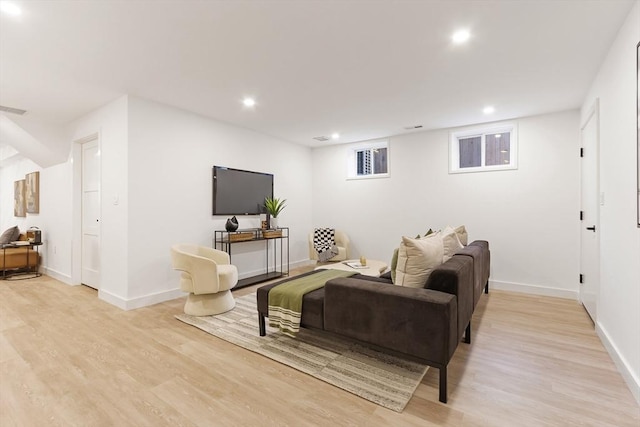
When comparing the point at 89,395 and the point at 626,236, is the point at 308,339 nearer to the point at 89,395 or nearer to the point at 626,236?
the point at 89,395

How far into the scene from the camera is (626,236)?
6.68ft

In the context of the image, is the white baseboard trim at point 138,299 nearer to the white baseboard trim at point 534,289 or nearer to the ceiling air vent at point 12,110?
the ceiling air vent at point 12,110

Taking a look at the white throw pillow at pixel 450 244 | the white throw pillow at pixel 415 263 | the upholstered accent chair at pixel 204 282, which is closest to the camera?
the white throw pillow at pixel 415 263

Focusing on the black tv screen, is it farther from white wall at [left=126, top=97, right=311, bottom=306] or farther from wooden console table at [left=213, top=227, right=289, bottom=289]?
wooden console table at [left=213, top=227, right=289, bottom=289]

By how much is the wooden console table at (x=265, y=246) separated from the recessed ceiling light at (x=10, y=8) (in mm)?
2887

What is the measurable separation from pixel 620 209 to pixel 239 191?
4381 mm

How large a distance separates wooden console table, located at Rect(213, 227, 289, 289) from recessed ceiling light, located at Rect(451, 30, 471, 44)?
3.45 m

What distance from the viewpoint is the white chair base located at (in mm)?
3254

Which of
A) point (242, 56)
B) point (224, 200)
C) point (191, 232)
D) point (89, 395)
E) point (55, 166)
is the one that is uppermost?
point (242, 56)

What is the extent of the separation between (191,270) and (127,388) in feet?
4.48

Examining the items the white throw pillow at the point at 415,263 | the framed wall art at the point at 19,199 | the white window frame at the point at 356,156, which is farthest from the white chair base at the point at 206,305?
the framed wall art at the point at 19,199

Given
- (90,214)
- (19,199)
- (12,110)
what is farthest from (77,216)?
(19,199)

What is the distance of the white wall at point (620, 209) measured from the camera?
6.27 feet

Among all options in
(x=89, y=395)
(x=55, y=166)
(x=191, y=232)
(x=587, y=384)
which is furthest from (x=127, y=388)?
(x=55, y=166)
